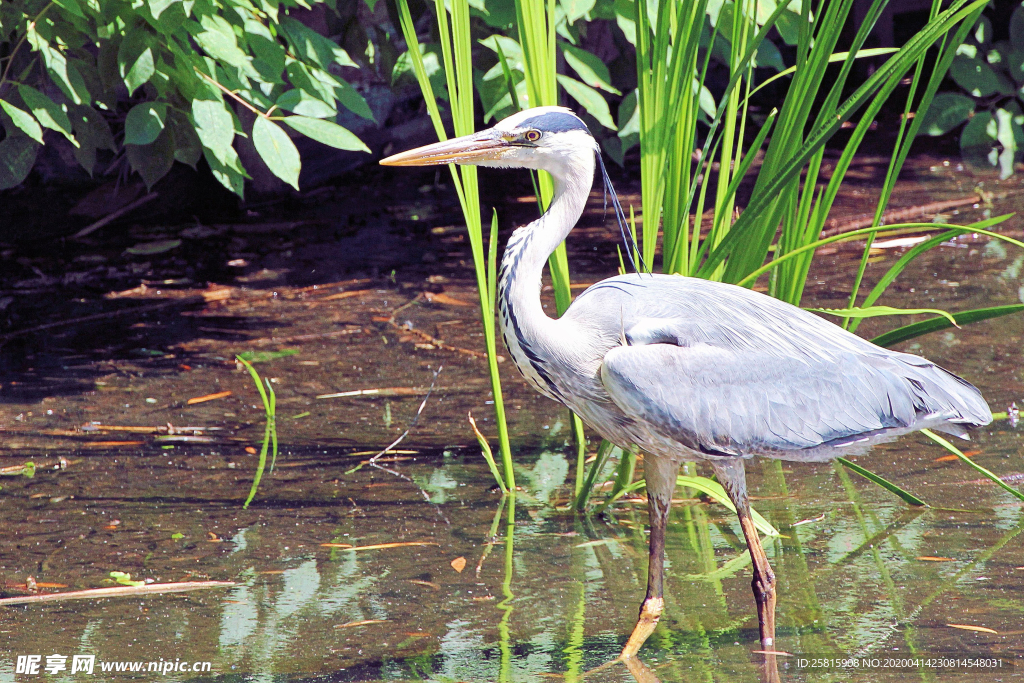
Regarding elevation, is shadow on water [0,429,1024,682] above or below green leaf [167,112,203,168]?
below

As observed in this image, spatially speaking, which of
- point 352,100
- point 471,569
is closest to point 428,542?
point 471,569

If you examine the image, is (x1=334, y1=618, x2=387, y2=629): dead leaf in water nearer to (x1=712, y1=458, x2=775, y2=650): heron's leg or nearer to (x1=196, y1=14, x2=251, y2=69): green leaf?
(x1=712, y1=458, x2=775, y2=650): heron's leg

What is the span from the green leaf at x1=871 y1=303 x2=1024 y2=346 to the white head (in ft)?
3.68

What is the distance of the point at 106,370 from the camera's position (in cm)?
502

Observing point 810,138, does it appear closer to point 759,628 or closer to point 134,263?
point 759,628

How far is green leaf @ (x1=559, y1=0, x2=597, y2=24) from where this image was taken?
3889 millimetres

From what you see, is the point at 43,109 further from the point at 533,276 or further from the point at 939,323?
the point at 939,323

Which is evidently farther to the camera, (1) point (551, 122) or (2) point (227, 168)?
(2) point (227, 168)

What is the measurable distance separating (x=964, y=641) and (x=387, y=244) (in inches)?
190

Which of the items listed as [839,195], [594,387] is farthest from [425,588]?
[839,195]

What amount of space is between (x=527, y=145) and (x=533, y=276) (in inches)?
14.1

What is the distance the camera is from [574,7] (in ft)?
12.9

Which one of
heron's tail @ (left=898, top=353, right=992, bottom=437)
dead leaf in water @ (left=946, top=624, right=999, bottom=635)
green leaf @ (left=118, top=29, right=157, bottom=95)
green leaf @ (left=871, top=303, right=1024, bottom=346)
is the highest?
green leaf @ (left=118, top=29, right=157, bottom=95)

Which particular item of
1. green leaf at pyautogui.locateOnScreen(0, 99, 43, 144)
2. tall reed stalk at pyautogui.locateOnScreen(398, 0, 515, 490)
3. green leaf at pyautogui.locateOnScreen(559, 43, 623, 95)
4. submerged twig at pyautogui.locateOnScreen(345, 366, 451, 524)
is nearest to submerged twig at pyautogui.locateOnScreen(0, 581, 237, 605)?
submerged twig at pyautogui.locateOnScreen(345, 366, 451, 524)
